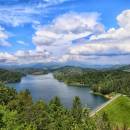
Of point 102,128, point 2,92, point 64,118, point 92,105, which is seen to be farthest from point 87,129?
point 92,105

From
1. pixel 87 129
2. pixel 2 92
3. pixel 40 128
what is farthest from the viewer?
pixel 2 92

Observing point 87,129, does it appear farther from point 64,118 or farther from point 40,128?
point 64,118

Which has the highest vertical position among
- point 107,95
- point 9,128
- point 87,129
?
point 9,128

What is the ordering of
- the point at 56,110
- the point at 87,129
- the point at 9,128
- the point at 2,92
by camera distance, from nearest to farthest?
the point at 9,128, the point at 87,129, the point at 56,110, the point at 2,92

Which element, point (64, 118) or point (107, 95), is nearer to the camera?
point (64, 118)

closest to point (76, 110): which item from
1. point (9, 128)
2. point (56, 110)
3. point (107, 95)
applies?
point (56, 110)

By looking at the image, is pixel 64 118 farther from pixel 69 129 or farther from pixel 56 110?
pixel 56 110

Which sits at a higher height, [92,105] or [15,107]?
[15,107]
